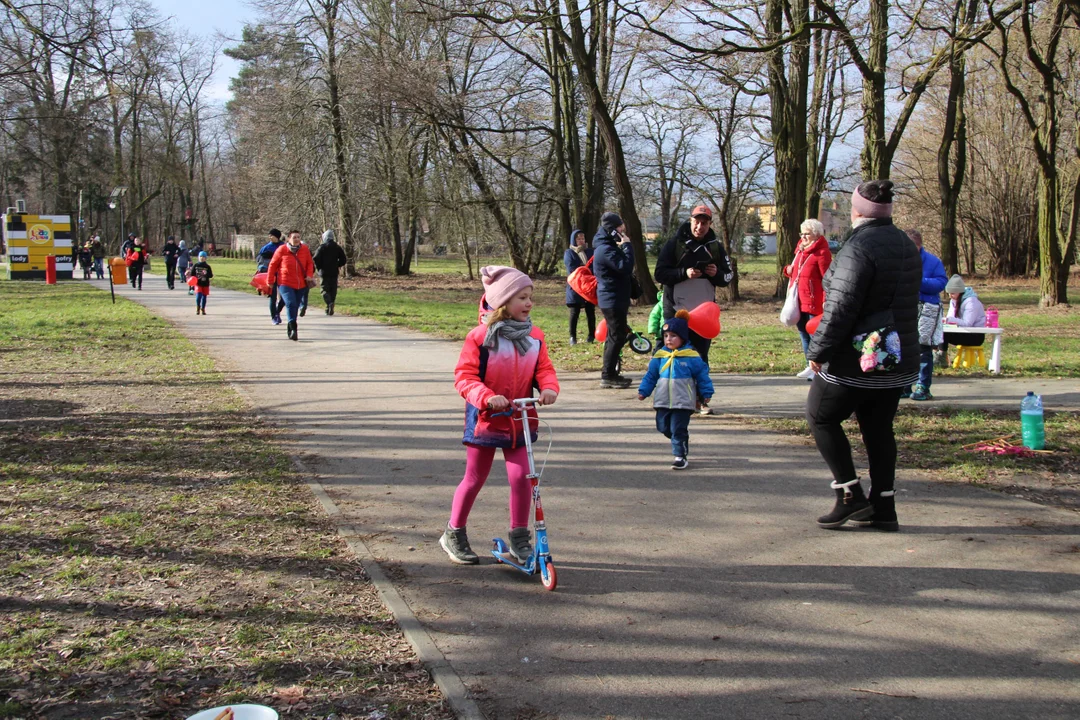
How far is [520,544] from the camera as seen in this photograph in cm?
492

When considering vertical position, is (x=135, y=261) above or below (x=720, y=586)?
above

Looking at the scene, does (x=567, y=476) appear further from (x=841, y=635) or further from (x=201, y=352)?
(x=201, y=352)

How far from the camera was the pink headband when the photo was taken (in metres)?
5.38

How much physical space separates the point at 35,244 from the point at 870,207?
36518 millimetres

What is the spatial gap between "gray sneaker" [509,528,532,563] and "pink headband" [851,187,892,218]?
273 cm

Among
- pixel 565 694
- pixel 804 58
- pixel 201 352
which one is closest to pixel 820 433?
pixel 565 694

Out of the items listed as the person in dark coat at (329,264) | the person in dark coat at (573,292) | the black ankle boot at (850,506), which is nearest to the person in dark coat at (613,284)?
the person in dark coat at (573,292)

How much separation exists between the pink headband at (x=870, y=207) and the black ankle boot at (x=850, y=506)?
159 centimetres

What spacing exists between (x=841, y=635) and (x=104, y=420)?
288 inches

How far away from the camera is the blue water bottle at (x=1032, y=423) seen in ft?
23.8

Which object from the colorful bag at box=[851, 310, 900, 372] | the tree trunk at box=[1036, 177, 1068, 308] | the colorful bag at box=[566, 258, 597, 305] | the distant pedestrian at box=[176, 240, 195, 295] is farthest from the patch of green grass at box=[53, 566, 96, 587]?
the distant pedestrian at box=[176, 240, 195, 295]

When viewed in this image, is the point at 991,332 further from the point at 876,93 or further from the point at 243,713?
the point at 243,713

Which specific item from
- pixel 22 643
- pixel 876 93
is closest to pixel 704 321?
pixel 22 643

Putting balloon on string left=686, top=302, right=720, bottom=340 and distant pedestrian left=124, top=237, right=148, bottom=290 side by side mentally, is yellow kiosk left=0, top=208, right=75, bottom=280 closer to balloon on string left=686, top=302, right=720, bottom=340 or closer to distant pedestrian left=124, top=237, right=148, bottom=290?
distant pedestrian left=124, top=237, right=148, bottom=290
